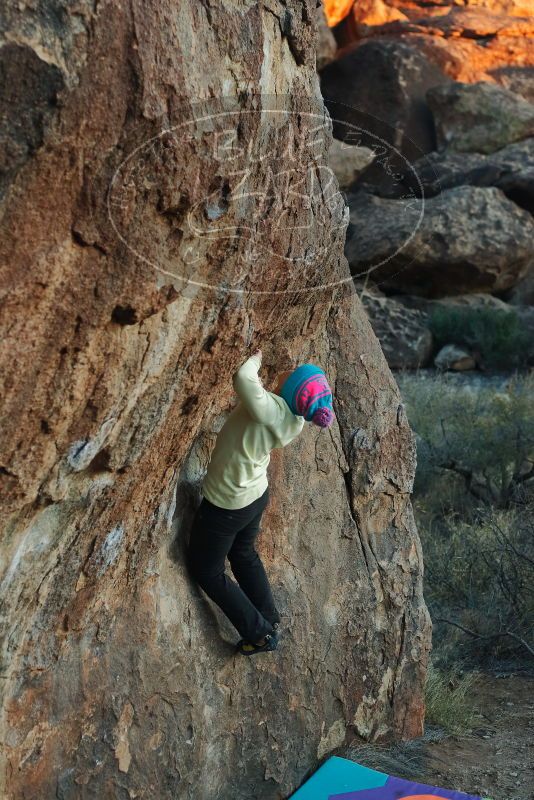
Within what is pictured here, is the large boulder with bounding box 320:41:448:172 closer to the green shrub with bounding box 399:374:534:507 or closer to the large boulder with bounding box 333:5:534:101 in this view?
the large boulder with bounding box 333:5:534:101

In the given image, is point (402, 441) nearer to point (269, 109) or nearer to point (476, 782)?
point (476, 782)

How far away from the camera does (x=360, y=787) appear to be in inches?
146

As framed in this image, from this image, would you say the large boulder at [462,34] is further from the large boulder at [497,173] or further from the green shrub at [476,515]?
the green shrub at [476,515]

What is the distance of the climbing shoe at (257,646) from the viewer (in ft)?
11.4

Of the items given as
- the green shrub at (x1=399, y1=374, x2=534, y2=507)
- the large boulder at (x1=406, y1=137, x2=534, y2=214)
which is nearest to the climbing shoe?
the green shrub at (x1=399, y1=374, x2=534, y2=507)

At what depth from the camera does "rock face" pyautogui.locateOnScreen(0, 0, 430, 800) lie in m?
2.12

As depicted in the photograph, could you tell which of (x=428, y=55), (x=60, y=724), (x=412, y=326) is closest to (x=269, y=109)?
(x=60, y=724)

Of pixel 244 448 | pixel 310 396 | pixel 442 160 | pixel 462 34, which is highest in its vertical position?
pixel 462 34

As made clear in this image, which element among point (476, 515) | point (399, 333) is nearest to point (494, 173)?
point (399, 333)

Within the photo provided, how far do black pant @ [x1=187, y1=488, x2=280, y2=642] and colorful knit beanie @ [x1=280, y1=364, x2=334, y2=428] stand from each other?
40cm

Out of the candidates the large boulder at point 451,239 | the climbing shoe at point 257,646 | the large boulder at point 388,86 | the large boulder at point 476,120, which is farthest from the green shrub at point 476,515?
the large boulder at point 388,86

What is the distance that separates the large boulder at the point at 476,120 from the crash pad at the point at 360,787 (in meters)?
13.2

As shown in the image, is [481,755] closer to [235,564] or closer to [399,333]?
[235,564]

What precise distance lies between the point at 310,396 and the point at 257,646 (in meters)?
0.97
